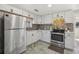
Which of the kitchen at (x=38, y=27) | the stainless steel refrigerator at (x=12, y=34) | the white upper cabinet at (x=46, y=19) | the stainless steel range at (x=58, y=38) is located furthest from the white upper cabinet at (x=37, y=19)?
the stainless steel refrigerator at (x=12, y=34)

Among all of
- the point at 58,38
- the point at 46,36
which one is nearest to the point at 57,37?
the point at 58,38

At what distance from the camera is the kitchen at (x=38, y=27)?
2248 millimetres

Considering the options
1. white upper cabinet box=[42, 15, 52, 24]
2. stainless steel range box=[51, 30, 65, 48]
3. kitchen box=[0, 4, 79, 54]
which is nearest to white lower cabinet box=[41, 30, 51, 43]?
kitchen box=[0, 4, 79, 54]

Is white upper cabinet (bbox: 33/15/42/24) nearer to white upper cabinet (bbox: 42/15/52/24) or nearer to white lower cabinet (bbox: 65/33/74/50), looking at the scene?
white upper cabinet (bbox: 42/15/52/24)

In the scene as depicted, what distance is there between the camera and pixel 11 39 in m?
2.20

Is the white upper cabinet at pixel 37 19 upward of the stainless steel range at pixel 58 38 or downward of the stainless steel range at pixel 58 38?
upward

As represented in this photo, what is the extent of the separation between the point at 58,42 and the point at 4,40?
2.39 m

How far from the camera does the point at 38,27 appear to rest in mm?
5227

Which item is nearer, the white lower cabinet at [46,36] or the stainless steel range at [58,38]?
the stainless steel range at [58,38]

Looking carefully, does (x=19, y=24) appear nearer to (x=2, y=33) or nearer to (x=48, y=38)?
(x=2, y=33)

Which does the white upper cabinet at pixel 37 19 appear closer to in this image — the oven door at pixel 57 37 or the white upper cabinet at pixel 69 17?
the oven door at pixel 57 37

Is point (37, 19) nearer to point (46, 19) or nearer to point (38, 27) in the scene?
point (46, 19)
